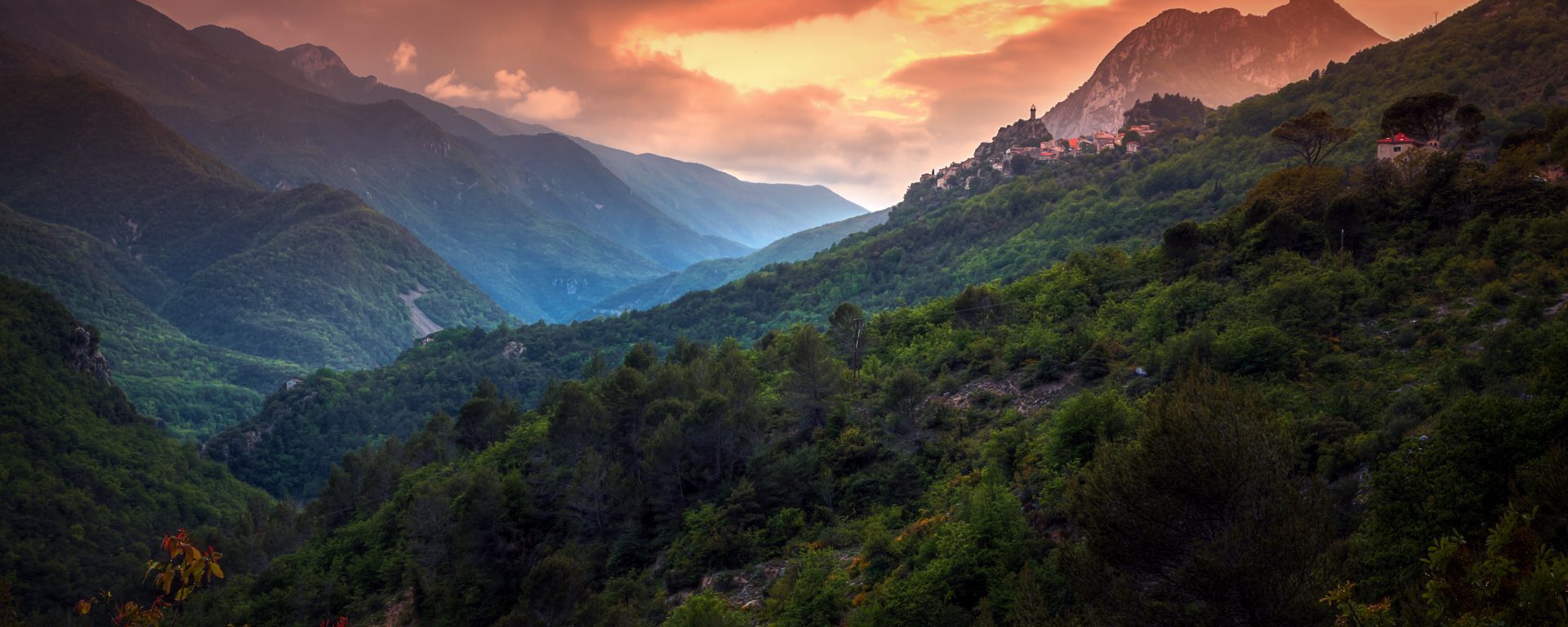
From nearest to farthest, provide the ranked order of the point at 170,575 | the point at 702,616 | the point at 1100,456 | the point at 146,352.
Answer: the point at 170,575, the point at 1100,456, the point at 702,616, the point at 146,352

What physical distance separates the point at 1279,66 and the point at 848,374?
648ft

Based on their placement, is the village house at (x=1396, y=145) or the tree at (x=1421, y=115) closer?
the tree at (x=1421, y=115)

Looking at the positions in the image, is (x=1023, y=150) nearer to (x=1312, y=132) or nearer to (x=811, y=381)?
(x=1312, y=132)

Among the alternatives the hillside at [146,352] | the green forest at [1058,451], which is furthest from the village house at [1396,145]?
the hillside at [146,352]

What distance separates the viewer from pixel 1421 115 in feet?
131

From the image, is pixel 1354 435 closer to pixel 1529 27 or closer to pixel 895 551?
pixel 895 551

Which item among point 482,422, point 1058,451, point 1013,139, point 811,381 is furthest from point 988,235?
point 1058,451

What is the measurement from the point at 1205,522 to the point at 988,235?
8687 cm

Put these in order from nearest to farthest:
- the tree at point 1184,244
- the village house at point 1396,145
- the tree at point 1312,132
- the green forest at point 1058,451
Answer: the green forest at point 1058,451 < the tree at point 1184,244 < the tree at point 1312,132 < the village house at point 1396,145

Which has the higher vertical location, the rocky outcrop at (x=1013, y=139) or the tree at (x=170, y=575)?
the rocky outcrop at (x=1013, y=139)

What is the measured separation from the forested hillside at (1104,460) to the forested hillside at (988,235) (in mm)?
30095

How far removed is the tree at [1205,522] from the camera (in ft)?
33.5

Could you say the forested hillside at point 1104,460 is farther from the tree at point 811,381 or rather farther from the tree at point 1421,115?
the tree at point 1421,115

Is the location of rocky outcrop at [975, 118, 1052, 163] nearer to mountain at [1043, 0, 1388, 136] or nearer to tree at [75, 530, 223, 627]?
mountain at [1043, 0, 1388, 136]
